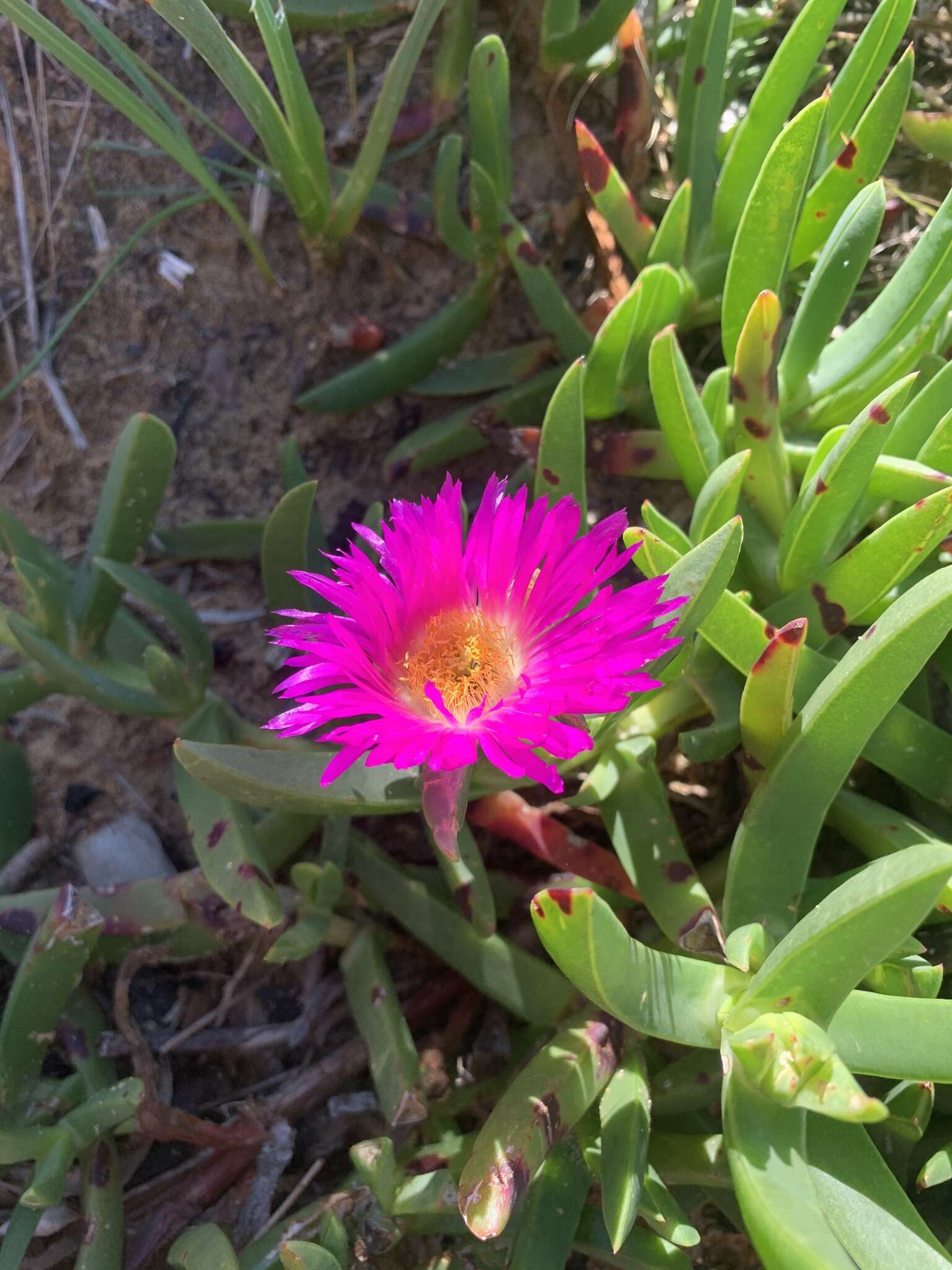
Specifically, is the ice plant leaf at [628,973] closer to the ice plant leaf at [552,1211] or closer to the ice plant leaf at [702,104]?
the ice plant leaf at [552,1211]

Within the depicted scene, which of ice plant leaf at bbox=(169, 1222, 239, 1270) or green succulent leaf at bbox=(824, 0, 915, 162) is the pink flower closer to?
ice plant leaf at bbox=(169, 1222, 239, 1270)

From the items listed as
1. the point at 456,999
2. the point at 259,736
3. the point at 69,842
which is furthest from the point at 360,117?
the point at 456,999

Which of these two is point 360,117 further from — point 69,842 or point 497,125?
point 69,842

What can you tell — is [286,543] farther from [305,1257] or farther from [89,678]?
[305,1257]

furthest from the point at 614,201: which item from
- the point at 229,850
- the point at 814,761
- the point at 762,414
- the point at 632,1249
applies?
the point at 632,1249

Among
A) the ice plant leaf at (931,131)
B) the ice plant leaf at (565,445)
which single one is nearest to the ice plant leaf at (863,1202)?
the ice plant leaf at (565,445)

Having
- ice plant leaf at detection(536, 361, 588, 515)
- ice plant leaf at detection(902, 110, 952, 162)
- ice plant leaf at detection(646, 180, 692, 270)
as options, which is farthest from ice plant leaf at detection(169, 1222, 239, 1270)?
ice plant leaf at detection(902, 110, 952, 162)
